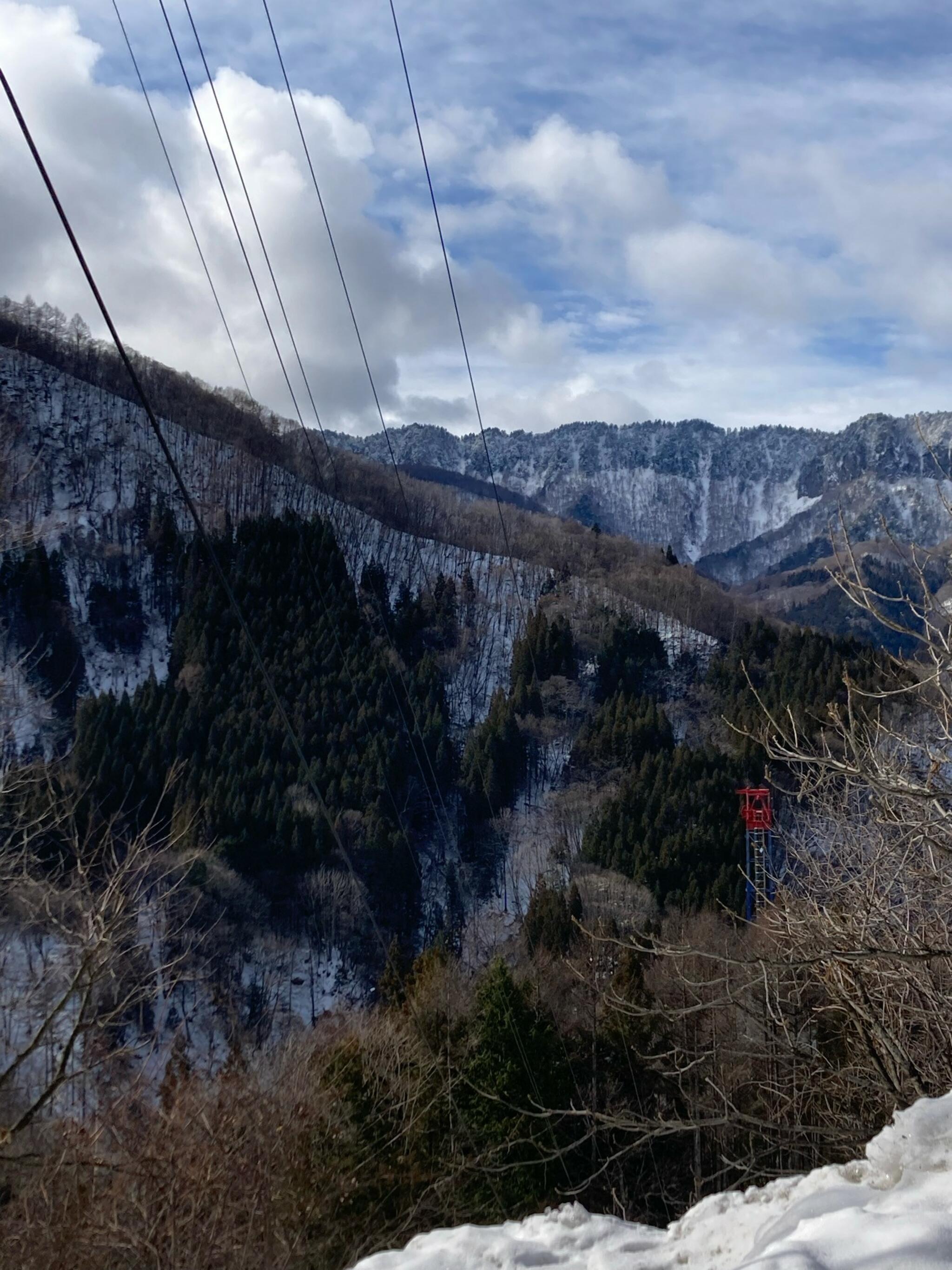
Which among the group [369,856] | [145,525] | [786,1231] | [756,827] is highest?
[145,525]

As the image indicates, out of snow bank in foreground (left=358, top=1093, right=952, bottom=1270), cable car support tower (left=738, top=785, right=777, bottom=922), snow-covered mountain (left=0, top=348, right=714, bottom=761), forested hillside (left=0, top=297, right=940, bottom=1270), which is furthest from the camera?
snow-covered mountain (left=0, top=348, right=714, bottom=761)

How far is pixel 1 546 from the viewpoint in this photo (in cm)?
944

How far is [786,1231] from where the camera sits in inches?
140

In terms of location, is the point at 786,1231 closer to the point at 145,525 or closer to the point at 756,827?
the point at 756,827

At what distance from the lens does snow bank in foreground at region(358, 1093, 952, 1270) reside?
3.19m

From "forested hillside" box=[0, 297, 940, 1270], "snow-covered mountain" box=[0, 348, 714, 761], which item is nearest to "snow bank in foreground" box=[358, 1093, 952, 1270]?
"forested hillside" box=[0, 297, 940, 1270]

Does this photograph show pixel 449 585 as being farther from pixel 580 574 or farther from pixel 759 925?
pixel 759 925

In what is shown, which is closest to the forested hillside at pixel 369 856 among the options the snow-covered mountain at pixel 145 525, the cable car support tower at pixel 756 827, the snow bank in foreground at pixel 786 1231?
the snow-covered mountain at pixel 145 525

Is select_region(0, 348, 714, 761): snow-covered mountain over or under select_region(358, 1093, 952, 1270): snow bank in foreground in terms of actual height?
over

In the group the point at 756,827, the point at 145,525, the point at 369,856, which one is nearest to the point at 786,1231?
the point at 756,827

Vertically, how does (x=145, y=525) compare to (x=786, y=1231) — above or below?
above

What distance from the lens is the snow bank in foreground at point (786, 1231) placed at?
3.19m

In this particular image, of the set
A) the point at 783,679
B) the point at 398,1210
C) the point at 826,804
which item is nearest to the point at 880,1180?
the point at 826,804

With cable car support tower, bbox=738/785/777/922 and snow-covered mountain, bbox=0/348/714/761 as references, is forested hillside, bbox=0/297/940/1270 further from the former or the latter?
cable car support tower, bbox=738/785/777/922
